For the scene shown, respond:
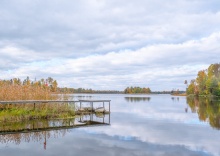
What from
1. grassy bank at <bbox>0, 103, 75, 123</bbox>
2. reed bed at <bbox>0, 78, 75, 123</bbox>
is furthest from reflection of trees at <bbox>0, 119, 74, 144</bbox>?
reed bed at <bbox>0, 78, 75, 123</bbox>

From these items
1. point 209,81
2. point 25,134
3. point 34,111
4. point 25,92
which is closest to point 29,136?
point 25,134

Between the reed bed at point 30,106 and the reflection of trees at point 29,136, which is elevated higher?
the reed bed at point 30,106

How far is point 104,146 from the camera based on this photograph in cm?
1028

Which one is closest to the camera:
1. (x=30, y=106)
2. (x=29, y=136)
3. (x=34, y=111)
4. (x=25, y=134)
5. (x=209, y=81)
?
(x=29, y=136)

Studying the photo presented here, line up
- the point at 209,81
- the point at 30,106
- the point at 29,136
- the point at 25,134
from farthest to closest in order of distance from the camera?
the point at 209,81 → the point at 30,106 → the point at 25,134 → the point at 29,136

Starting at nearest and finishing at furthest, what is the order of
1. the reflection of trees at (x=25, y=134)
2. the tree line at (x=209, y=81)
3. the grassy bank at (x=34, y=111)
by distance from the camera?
1. the reflection of trees at (x=25, y=134)
2. the grassy bank at (x=34, y=111)
3. the tree line at (x=209, y=81)

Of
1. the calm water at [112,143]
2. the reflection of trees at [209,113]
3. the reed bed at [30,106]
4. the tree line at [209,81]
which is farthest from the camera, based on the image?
the tree line at [209,81]

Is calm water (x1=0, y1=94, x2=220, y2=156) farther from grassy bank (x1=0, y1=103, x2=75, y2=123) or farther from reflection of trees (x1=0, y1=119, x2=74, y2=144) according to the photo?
grassy bank (x1=0, y1=103, x2=75, y2=123)

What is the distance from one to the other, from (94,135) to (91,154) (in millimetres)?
3708

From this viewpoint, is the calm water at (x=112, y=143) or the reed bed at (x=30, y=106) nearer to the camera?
the calm water at (x=112, y=143)

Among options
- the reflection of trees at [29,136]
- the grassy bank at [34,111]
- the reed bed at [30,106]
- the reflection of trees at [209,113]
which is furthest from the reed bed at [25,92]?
the reflection of trees at [209,113]

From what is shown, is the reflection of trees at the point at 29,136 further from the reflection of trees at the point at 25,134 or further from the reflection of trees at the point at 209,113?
the reflection of trees at the point at 209,113

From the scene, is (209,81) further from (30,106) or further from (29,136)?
(29,136)

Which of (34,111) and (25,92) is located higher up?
(25,92)
